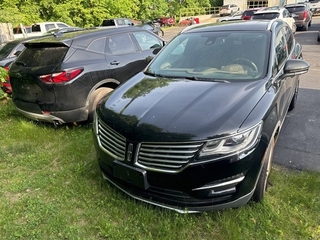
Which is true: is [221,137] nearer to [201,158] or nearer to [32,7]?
[201,158]

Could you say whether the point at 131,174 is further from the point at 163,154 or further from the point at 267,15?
the point at 267,15

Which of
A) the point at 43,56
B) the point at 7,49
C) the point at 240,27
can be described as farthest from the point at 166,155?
the point at 7,49

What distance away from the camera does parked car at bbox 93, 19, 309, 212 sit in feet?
6.91

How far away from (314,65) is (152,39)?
18.6 ft

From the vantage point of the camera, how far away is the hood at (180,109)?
216 centimetres

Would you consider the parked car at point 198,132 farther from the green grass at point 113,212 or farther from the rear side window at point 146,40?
the rear side window at point 146,40

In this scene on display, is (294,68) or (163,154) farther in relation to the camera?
(294,68)

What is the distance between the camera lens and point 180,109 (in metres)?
2.40

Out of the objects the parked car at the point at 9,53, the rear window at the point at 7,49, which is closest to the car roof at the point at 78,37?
the parked car at the point at 9,53

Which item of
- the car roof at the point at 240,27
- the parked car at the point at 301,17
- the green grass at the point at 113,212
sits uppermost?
the car roof at the point at 240,27

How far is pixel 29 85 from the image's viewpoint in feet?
13.9

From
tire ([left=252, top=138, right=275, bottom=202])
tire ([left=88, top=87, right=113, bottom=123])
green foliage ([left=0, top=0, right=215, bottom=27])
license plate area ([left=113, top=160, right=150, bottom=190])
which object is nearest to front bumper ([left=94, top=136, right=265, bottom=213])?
license plate area ([left=113, top=160, right=150, bottom=190])

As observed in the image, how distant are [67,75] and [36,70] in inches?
19.4

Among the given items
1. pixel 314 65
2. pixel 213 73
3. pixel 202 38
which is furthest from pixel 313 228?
pixel 314 65
